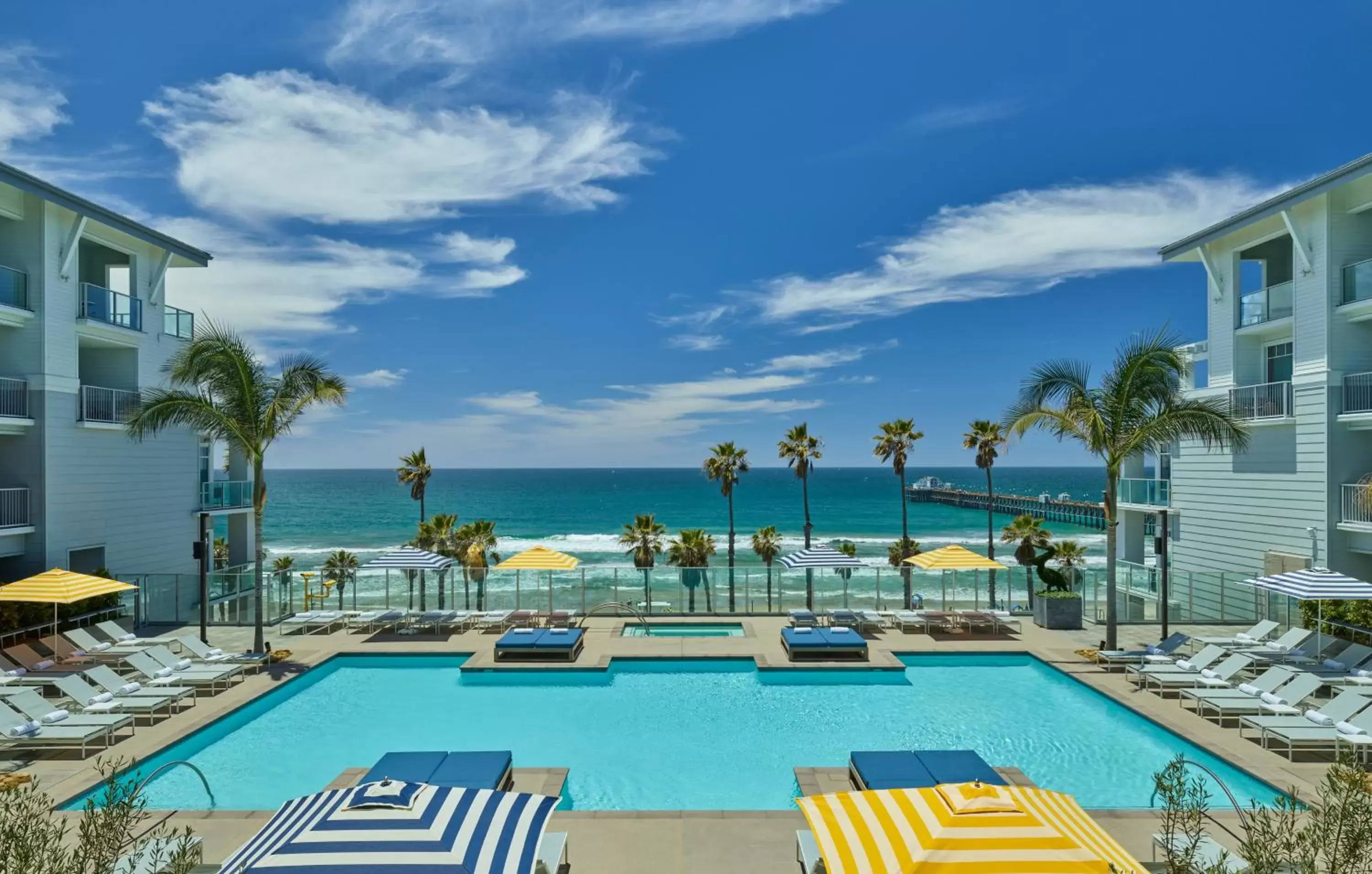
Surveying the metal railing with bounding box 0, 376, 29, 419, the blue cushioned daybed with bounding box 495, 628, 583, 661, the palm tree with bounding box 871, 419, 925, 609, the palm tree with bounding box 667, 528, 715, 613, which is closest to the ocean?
the palm tree with bounding box 871, 419, 925, 609

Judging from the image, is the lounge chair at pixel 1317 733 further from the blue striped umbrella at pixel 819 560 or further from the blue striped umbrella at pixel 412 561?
the blue striped umbrella at pixel 412 561

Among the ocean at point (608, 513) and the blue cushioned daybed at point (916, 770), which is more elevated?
the blue cushioned daybed at point (916, 770)

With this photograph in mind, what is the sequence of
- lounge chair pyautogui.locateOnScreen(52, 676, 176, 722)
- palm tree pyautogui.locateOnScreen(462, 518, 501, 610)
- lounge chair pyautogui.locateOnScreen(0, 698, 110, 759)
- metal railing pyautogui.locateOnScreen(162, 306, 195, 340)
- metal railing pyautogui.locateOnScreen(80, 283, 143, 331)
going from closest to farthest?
lounge chair pyautogui.locateOnScreen(0, 698, 110, 759), lounge chair pyautogui.locateOnScreen(52, 676, 176, 722), metal railing pyautogui.locateOnScreen(80, 283, 143, 331), metal railing pyautogui.locateOnScreen(162, 306, 195, 340), palm tree pyautogui.locateOnScreen(462, 518, 501, 610)

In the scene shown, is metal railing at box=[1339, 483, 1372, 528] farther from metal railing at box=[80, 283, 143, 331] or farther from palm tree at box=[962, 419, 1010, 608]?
metal railing at box=[80, 283, 143, 331]

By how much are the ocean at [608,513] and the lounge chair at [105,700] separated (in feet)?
106

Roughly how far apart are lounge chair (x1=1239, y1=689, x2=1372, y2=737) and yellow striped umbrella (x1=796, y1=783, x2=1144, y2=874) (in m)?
7.04

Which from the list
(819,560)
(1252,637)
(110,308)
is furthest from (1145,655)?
(110,308)

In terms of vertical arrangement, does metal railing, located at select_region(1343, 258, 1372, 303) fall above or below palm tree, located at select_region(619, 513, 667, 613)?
above

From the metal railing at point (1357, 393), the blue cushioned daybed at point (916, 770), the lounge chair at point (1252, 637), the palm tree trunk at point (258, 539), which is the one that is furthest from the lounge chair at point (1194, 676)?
the palm tree trunk at point (258, 539)

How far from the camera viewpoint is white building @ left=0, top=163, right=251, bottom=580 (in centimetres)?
1744

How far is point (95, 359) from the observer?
21.0 meters

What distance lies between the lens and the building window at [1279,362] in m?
20.3

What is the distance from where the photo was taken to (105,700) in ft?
38.8

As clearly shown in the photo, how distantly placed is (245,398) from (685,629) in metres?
11.3
